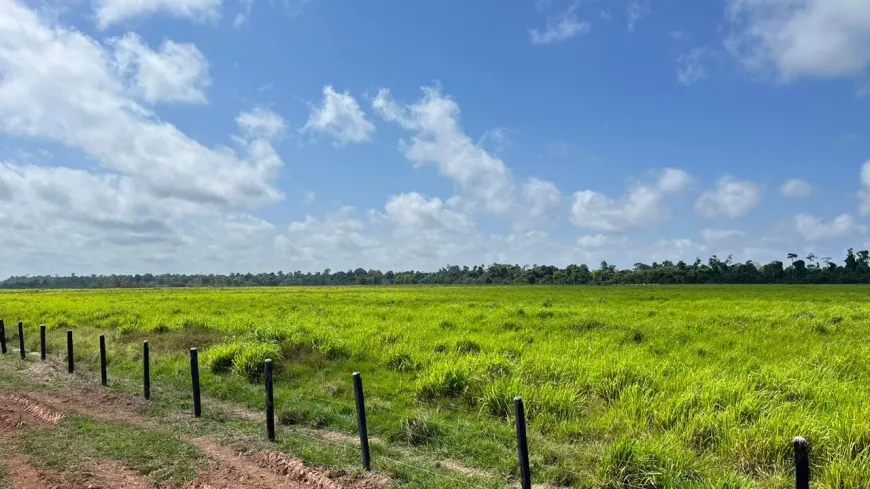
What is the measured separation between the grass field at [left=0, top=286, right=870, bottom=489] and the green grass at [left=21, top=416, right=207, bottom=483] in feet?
7.26

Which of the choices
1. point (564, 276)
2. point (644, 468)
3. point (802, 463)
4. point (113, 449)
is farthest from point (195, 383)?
point (564, 276)

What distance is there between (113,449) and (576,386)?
27.8 ft

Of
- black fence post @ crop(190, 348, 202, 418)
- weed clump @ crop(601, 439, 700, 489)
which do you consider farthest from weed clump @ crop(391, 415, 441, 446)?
black fence post @ crop(190, 348, 202, 418)

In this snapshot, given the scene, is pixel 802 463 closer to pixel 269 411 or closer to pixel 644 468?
pixel 644 468

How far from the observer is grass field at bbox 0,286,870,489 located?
7664 millimetres

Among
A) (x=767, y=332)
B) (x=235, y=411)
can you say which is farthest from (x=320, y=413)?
(x=767, y=332)

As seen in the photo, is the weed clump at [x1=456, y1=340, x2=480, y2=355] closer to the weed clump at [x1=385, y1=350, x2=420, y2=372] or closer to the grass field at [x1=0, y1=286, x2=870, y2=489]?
the grass field at [x1=0, y1=286, x2=870, y2=489]

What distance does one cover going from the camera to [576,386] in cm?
1154

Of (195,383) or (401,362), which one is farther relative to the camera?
(401,362)

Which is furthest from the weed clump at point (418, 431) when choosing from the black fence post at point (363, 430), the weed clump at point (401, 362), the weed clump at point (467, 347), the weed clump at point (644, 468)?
the weed clump at point (467, 347)

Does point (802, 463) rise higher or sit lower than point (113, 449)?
higher

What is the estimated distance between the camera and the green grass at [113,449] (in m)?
7.77

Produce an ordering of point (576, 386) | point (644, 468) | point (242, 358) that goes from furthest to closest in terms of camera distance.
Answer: point (242, 358) < point (576, 386) < point (644, 468)

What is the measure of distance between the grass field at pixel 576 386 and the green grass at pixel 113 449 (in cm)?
221
